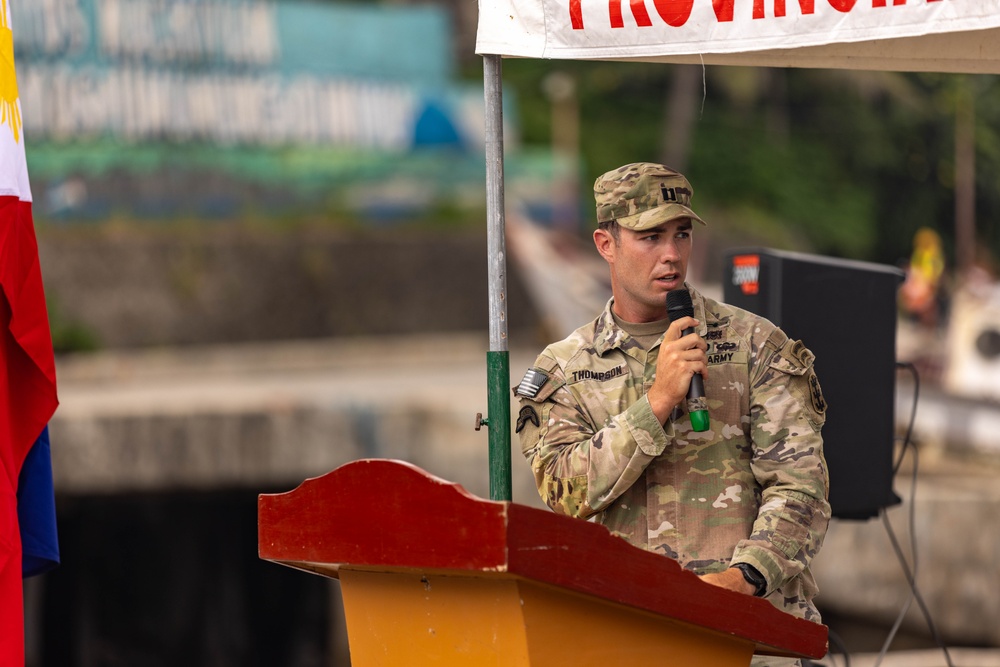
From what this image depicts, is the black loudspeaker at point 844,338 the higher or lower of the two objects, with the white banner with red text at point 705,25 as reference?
lower

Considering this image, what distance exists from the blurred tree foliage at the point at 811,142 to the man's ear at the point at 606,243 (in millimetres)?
28243

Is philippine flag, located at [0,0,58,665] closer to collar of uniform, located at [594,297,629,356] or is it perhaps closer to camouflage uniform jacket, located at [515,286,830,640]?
camouflage uniform jacket, located at [515,286,830,640]

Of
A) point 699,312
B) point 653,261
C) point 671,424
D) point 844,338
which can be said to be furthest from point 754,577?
point 844,338

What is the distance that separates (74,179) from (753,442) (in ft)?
64.7

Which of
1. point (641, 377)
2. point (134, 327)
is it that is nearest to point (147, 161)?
point (134, 327)

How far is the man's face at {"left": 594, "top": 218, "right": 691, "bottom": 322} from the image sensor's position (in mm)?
3189

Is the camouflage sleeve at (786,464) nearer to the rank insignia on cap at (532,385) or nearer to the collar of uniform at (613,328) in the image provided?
the collar of uniform at (613,328)

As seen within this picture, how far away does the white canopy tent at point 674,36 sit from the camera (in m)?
3.19

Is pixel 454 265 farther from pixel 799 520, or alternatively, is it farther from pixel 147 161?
pixel 799 520

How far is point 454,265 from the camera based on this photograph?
79.6 ft

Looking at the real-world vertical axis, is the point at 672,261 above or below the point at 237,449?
above

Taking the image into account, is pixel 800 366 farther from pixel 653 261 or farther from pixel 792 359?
pixel 653 261

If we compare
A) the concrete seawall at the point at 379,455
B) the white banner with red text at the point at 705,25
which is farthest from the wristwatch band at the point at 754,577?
the concrete seawall at the point at 379,455

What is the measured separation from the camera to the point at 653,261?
3.19 m
